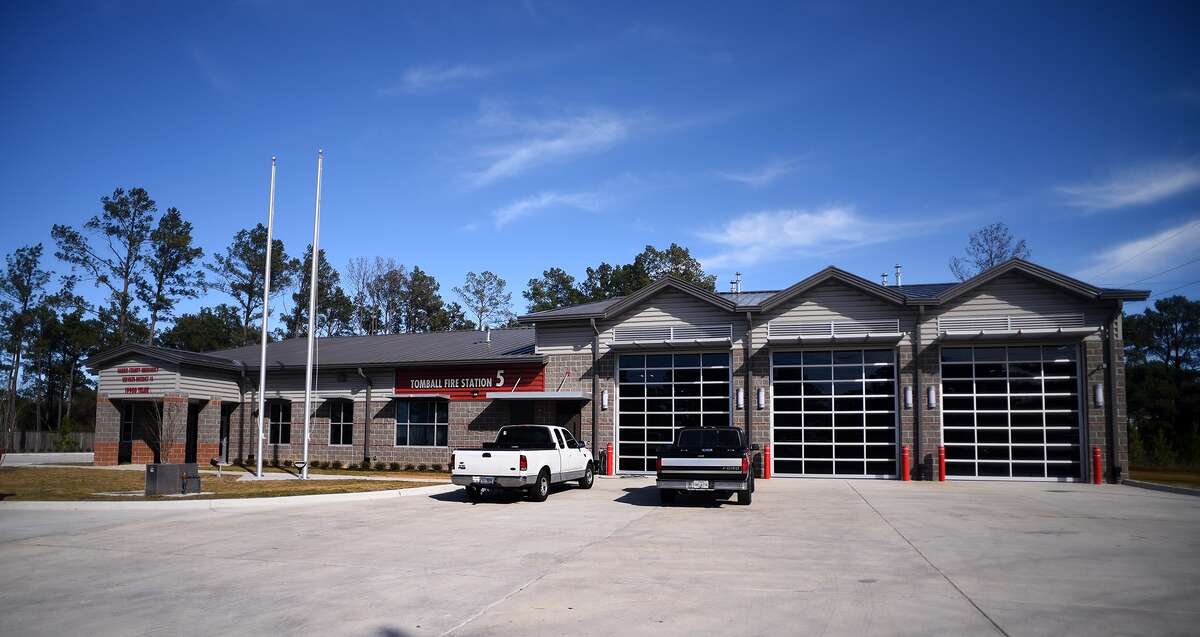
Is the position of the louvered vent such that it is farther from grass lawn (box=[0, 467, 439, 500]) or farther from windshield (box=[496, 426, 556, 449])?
grass lawn (box=[0, 467, 439, 500])

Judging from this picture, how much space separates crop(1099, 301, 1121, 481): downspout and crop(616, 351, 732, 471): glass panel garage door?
35.9 ft

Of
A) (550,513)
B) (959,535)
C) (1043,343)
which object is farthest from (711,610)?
(1043,343)

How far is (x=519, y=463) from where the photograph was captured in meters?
17.7

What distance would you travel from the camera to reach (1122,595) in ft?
27.9

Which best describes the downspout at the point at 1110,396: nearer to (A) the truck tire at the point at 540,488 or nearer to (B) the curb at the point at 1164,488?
(B) the curb at the point at 1164,488

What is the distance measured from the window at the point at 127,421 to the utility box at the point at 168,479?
1507 cm

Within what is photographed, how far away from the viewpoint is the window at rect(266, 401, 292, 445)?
31672 mm

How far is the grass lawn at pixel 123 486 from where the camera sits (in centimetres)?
1837

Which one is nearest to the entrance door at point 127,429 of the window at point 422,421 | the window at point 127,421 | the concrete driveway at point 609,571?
the window at point 127,421

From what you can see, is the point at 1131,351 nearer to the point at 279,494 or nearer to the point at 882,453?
the point at 882,453

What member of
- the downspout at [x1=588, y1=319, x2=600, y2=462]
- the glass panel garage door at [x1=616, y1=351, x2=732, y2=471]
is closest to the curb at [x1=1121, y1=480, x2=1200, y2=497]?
the glass panel garage door at [x1=616, y1=351, x2=732, y2=471]

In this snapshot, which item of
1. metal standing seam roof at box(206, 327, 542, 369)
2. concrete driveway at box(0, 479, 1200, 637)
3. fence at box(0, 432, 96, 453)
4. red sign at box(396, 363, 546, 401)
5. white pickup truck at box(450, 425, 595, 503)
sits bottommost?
fence at box(0, 432, 96, 453)

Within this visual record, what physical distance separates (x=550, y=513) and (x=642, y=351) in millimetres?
11707

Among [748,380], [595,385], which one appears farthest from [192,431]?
[748,380]
